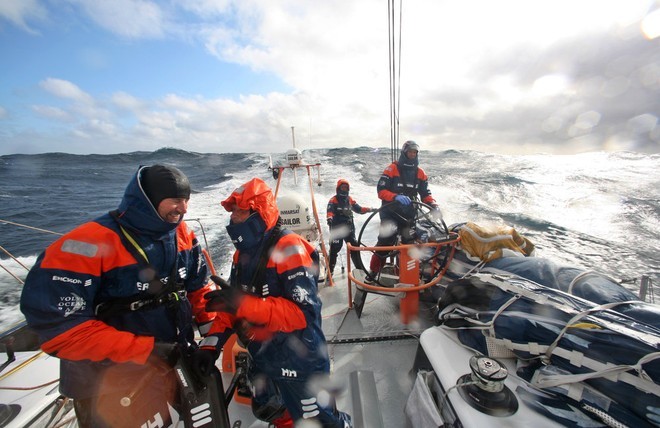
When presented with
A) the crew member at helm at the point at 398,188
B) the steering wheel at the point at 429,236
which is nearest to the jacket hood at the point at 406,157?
the crew member at helm at the point at 398,188

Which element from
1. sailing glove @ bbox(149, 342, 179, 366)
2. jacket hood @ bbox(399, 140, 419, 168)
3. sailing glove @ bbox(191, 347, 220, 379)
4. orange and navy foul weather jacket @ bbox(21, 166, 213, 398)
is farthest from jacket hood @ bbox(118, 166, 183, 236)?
jacket hood @ bbox(399, 140, 419, 168)

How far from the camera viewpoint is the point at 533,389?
1429 millimetres

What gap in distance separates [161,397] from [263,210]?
1.00 meters

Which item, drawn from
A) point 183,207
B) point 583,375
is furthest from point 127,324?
point 583,375

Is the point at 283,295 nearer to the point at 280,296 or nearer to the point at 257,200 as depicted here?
the point at 280,296

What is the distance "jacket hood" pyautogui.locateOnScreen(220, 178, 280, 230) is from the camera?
1464mm

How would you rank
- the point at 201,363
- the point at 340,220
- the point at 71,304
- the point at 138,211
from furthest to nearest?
the point at 340,220
the point at 201,363
the point at 138,211
the point at 71,304

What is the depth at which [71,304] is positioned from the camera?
1.16m

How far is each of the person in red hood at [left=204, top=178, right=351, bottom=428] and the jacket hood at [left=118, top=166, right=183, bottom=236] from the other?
0.32 meters

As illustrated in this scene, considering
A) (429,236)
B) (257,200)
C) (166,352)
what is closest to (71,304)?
(166,352)

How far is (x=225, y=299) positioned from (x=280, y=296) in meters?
0.27

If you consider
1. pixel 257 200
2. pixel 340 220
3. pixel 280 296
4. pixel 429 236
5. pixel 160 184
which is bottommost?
pixel 340 220

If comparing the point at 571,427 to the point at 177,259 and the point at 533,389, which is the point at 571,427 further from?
the point at 177,259

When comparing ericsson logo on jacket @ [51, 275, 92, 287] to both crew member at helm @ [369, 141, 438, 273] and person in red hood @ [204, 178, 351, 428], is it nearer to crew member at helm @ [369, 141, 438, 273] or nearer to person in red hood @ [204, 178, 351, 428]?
person in red hood @ [204, 178, 351, 428]
